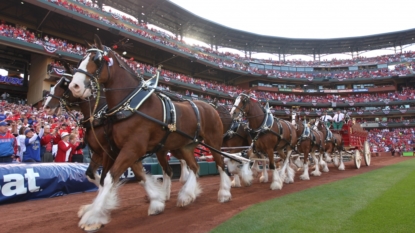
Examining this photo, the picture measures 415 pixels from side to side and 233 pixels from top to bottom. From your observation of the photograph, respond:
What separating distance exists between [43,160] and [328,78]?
172 ft

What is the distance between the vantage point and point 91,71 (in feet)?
14.3

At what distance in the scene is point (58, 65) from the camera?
23438 millimetres

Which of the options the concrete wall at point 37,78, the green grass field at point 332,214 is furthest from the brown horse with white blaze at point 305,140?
the concrete wall at point 37,78

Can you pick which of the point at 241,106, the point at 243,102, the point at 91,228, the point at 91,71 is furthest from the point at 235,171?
the point at 91,71

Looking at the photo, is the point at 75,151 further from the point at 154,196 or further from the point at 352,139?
the point at 352,139

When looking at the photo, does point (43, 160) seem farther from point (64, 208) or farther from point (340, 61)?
point (340, 61)

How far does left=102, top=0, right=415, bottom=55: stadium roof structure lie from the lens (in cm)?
3620

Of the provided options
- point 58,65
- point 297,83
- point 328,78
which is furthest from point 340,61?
point 58,65

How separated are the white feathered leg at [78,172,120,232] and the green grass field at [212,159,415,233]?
5.30 ft

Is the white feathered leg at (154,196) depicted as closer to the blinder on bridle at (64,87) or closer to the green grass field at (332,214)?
the green grass field at (332,214)

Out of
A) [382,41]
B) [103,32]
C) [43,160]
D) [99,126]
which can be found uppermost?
[382,41]

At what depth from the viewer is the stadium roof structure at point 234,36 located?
3620 centimetres

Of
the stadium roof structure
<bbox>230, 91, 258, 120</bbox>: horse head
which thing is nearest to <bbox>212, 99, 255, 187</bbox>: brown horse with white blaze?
<bbox>230, 91, 258, 120</bbox>: horse head

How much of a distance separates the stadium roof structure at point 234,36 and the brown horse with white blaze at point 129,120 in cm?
3201
